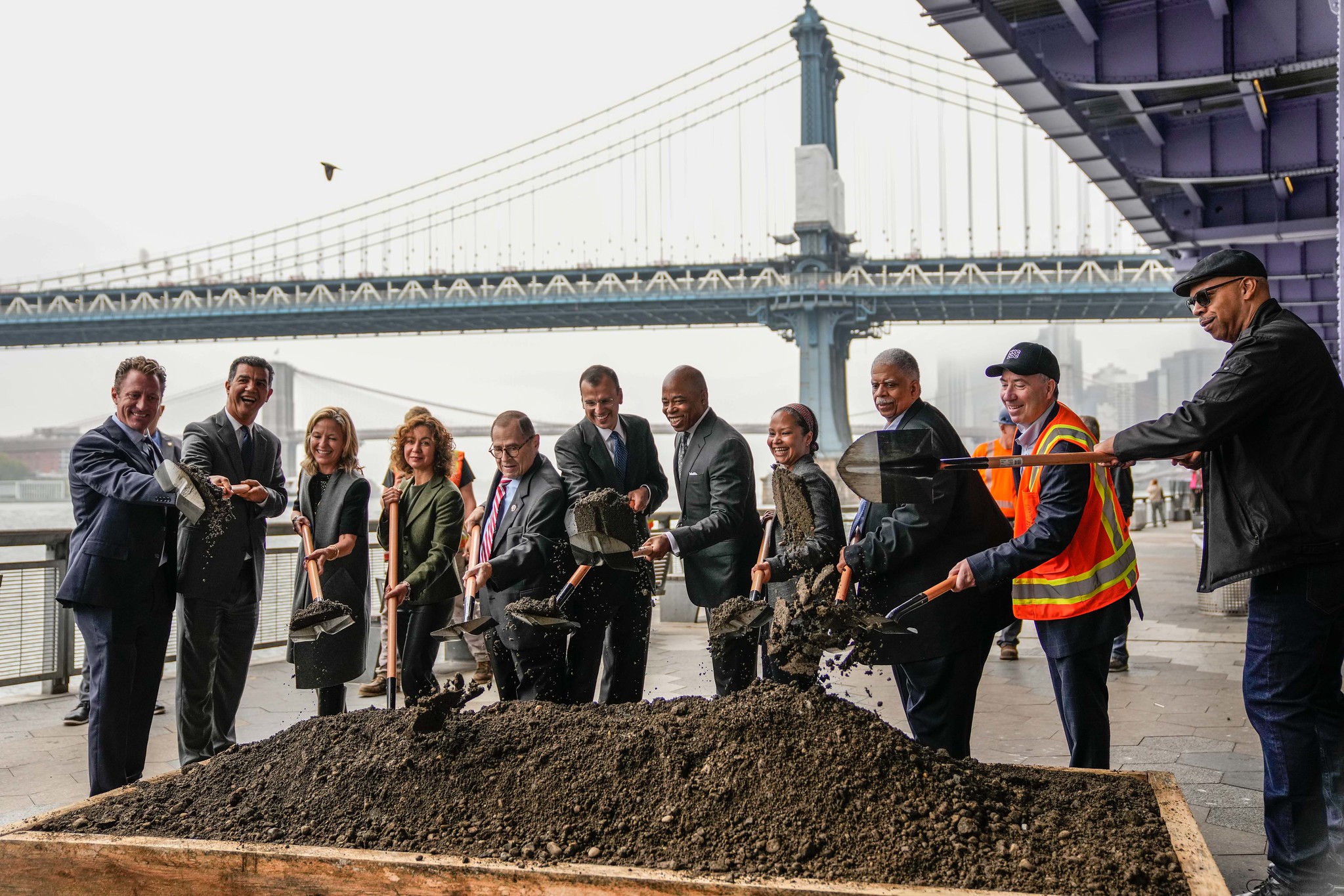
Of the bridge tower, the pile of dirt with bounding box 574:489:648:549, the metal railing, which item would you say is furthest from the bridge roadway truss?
the pile of dirt with bounding box 574:489:648:549

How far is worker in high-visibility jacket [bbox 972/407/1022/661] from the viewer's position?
398cm

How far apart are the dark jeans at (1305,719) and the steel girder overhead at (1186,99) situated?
5.43m

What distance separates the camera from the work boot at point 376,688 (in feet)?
17.7

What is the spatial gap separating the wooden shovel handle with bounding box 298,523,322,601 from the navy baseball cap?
2.16 m

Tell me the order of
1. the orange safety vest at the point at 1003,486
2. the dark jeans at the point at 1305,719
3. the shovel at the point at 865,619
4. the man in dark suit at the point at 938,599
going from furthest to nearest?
the orange safety vest at the point at 1003,486, the man in dark suit at the point at 938,599, the shovel at the point at 865,619, the dark jeans at the point at 1305,719

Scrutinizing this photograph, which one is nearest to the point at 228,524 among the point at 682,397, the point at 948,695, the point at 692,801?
the point at 682,397

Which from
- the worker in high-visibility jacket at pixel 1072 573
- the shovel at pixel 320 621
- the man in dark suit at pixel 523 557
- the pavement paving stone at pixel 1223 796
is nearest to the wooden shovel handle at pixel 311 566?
the shovel at pixel 320 621

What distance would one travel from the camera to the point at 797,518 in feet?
11.2

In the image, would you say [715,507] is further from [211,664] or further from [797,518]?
[211,664]

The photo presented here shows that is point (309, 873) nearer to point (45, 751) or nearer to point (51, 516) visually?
point (45, 751)

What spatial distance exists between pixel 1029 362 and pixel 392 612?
2036 mm

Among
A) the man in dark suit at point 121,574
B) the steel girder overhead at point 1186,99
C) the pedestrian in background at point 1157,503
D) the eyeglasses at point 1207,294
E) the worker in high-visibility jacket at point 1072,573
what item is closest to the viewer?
the eyeglasses at point 1207,294

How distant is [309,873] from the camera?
2.10m

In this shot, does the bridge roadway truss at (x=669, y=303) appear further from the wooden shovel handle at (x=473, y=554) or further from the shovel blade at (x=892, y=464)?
the shovel blade at (x=892, y=464)
